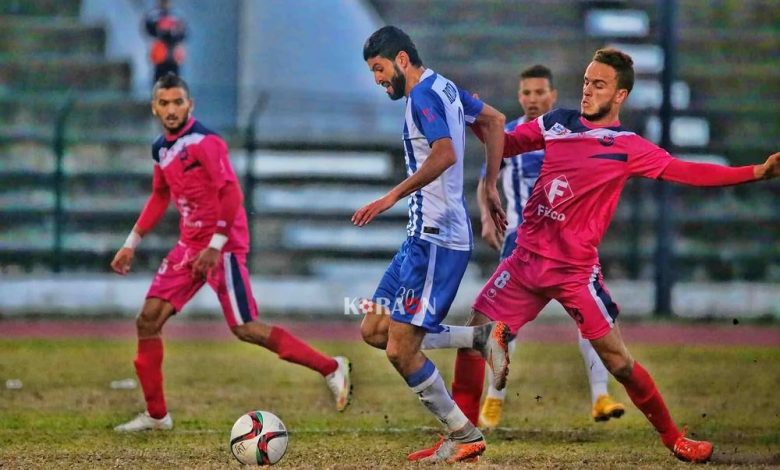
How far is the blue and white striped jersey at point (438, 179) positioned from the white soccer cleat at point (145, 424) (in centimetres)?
242

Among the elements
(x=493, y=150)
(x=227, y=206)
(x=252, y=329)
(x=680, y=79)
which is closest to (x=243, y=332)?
(x=252, y=329)

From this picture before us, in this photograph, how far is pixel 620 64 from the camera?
7.35 m

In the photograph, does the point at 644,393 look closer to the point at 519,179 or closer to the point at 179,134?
the point at 519,179

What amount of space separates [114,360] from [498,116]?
6.34 m

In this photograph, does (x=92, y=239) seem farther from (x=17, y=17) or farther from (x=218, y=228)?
(x=218, y=228)

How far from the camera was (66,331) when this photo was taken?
15398mm

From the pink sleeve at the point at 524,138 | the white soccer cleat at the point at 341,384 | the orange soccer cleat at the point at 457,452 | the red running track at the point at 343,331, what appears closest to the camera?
the orange soccer cleat at the point at 457,452

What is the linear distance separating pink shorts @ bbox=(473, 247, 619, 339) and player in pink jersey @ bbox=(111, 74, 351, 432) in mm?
1955

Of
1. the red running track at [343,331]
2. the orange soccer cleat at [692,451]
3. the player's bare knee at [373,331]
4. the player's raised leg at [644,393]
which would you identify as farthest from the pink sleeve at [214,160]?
the red running track at [343,331]

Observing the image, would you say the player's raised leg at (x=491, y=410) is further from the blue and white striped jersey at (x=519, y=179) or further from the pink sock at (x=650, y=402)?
the pink sock at (x=650, y=402)

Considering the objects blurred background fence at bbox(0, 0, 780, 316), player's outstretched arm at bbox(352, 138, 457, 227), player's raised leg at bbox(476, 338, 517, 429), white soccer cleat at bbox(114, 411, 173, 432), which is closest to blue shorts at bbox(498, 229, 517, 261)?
player's raised leg at bbox(476, 338, 517, 429)

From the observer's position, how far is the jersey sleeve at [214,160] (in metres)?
8.89

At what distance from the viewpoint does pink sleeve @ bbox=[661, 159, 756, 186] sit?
22.8ft

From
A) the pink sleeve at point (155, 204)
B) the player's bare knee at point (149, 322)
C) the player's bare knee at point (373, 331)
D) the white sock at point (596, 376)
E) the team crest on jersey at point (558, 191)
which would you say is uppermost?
the team crest on jersey at point (558, 191)
